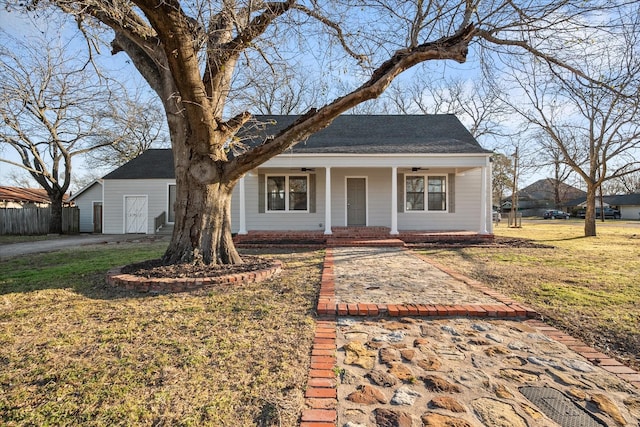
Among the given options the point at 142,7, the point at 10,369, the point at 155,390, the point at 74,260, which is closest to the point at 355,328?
the point at 155,390

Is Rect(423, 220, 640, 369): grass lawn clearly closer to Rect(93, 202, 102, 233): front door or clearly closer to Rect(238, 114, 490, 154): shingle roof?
Rect(238, 114, 490, 154): shingle roof

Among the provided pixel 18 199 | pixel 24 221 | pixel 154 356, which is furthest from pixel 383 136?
pixel 18 199

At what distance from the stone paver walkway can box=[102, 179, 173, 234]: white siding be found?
14.7 m

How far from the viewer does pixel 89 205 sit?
19.1 metres

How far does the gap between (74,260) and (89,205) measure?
44.5 ft

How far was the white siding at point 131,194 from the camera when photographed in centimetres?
1641

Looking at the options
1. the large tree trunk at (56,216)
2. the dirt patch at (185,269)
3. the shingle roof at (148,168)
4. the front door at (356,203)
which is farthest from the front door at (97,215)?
the dirt patch at (185,269)

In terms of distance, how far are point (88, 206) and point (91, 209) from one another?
11.0 inches

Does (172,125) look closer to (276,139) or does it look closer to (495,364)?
(276,139)

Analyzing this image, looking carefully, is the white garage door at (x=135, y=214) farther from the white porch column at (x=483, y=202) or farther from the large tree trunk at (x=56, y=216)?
the white porch column at (x=483, y=202)

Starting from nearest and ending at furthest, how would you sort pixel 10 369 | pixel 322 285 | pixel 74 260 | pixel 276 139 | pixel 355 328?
pixel 10 369 → pixel 355 328 → pixel 322 285 → pixel 276 139 → pixel 74 260

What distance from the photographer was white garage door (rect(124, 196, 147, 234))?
652 inches

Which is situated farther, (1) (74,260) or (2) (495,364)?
(1) (74,260)

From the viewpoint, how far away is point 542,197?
69.6 meters
